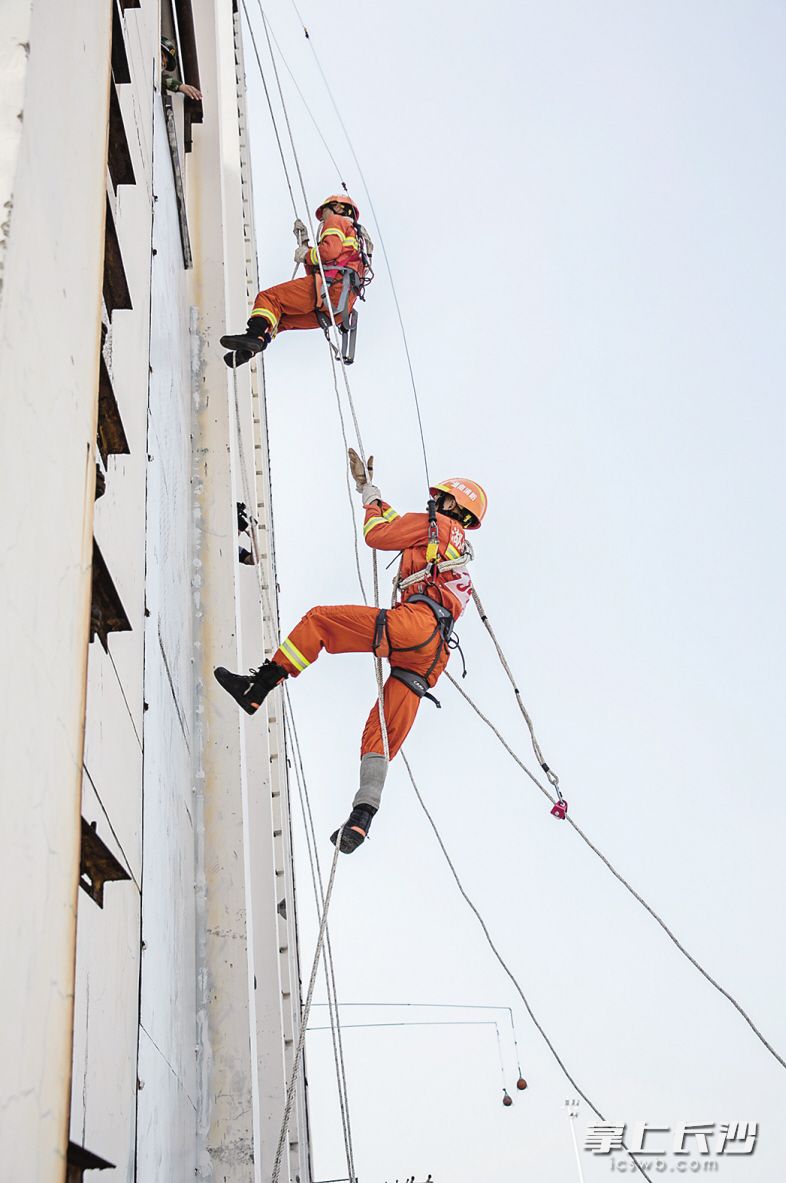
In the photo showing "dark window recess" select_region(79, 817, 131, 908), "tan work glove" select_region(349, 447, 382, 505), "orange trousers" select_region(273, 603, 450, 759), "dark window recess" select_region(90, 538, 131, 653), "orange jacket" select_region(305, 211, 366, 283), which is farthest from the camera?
"orange jacket" select_region(305, 211, 366, 283)

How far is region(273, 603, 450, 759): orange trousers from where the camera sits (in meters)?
4.79

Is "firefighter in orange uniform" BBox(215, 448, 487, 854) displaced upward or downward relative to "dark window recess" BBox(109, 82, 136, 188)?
upward

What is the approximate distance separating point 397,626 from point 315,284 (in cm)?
255

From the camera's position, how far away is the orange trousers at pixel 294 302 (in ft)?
20.8

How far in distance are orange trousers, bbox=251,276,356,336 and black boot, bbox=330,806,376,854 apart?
2.96 m

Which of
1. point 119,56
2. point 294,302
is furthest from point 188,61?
point 119,56

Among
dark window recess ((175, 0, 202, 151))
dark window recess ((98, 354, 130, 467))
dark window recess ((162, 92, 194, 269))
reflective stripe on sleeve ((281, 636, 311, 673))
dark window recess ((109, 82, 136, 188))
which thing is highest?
dark window recess ((175, 0, 202, 151))

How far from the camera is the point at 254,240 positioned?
355 inches

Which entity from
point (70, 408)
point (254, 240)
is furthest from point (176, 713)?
point (254, 240)

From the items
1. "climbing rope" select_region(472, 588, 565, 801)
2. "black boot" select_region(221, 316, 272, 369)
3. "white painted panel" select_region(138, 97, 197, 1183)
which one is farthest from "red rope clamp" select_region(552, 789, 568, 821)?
"black boot" select_region(221, 316, 272, 369)

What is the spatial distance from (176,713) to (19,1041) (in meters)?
2.84

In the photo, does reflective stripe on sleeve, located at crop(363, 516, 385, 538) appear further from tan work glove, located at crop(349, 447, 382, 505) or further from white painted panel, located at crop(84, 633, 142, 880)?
white painted panel, located at crop(84, 633, 142, 880)

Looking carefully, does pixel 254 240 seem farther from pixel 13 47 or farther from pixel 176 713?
pixel 13 47

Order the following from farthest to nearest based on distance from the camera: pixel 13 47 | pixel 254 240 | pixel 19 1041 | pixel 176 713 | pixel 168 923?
pixel 254 240
pixel 176 713
pixel 168 923
pixel 13 47
pixel 19 1041
